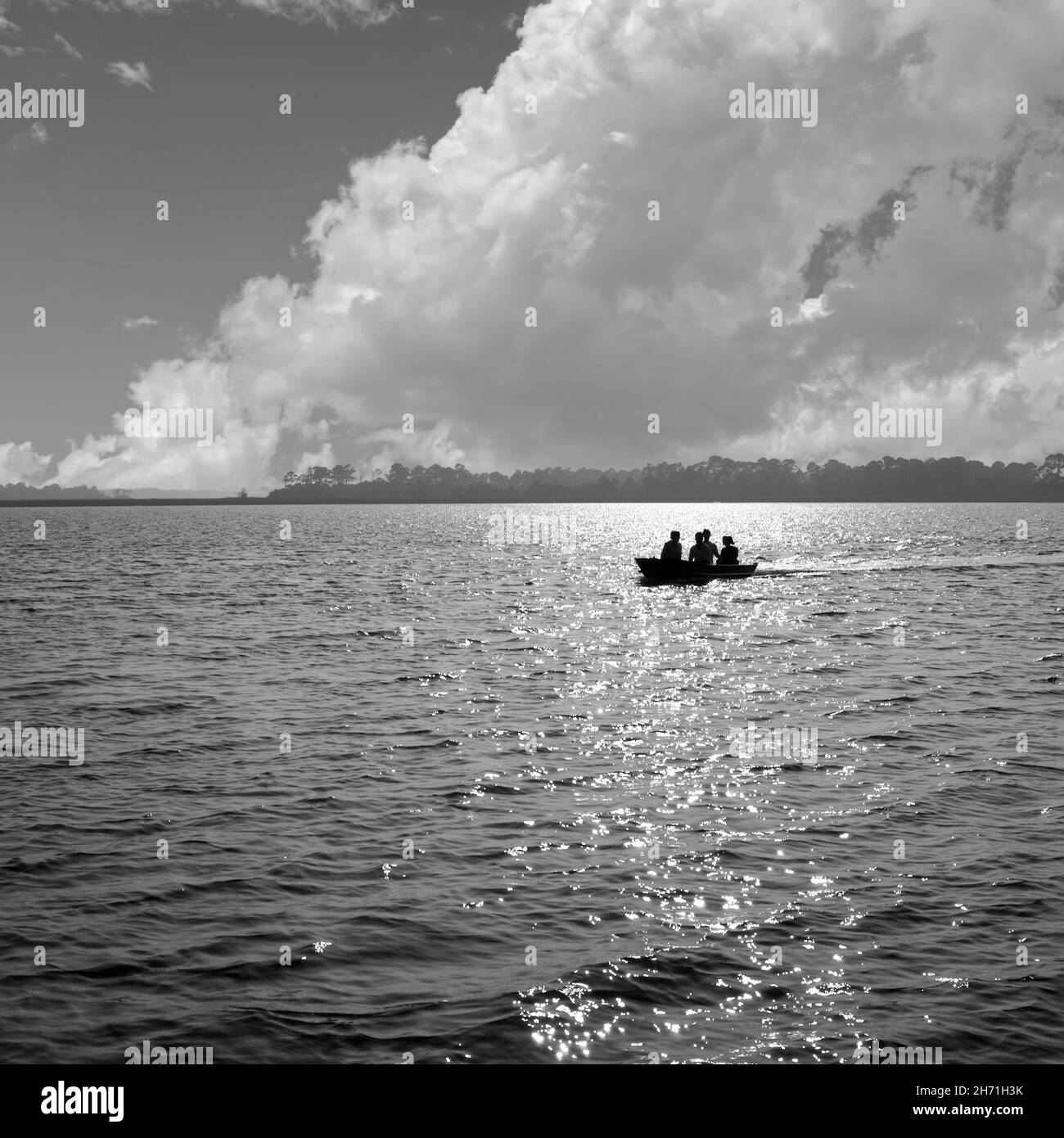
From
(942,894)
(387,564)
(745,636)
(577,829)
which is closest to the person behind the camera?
(942,894)

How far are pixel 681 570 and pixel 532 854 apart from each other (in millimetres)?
46311

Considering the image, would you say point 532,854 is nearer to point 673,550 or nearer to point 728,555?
point 673,550

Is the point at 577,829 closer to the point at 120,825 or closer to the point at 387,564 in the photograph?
the point at 120,825

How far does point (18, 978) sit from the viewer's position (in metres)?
11.1

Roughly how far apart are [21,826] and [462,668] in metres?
17.3

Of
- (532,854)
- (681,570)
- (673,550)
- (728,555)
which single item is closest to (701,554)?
(681,570)

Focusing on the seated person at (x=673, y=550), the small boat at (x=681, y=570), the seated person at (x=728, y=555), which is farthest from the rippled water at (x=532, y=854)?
the seated person at (x=728, y=555)

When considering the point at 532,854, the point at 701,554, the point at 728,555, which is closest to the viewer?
the point at 532,854

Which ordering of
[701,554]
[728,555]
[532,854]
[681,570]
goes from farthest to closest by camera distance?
[728,555], [681,570], [701,554], [532,854]

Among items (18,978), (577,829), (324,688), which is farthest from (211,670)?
(18,978)

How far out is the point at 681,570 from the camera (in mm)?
60344

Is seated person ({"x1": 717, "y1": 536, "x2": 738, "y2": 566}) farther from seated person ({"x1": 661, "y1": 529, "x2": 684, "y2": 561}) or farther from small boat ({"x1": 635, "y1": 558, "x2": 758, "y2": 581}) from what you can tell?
seated person ({"x1": 661, "y1": 529, "x2": 684, "y2": 561})

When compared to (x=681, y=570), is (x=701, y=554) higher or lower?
higher

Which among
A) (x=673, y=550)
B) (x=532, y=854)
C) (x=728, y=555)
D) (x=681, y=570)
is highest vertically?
(x=673, y=550)
